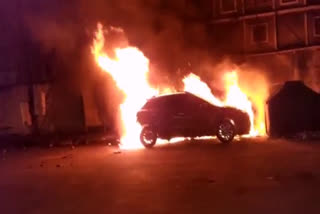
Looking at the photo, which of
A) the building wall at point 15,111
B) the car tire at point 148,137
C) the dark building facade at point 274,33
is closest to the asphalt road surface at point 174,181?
the car tire at point 148,137

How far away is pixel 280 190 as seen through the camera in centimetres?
1048

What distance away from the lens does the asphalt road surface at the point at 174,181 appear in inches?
384

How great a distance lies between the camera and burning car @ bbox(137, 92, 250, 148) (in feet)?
64.7

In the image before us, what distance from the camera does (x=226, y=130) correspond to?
773 inches

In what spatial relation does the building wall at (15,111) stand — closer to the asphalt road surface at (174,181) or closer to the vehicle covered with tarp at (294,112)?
the asphalt road surface at (174,181)

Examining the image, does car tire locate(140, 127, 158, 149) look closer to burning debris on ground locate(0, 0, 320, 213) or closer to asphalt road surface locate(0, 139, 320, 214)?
burning debris on ground locate(0, 0, 320, 213)

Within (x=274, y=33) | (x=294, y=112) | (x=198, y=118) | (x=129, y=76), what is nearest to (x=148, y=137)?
(x=198, y=118)

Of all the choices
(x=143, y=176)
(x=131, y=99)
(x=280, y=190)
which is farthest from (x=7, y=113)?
(x=280, y=190)

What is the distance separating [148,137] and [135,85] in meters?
5.73

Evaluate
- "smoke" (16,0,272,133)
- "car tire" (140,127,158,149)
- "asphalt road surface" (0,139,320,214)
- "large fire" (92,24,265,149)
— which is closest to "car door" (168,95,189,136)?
"car tire" (140,127,158,149)

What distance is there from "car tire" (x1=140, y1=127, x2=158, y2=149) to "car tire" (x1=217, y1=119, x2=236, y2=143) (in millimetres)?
2357

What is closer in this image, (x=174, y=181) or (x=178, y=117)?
(x=174, y=181)

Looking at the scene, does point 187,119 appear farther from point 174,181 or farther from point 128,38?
point 128,38

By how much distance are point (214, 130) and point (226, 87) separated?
8.35 metres
